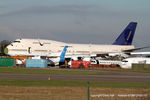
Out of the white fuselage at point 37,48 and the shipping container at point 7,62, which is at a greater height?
the white fuselage at point 37,48

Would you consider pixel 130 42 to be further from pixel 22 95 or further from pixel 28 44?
pixel 22 95

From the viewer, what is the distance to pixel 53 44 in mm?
95750

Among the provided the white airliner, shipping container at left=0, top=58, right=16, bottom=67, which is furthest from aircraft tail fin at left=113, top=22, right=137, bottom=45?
shipping container at left=0, top=58, right=16, bottom=67

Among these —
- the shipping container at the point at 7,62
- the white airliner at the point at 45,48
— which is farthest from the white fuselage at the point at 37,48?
the shipping container at the point at 7,62

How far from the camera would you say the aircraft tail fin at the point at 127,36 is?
114 m

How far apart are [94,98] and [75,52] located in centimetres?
7858

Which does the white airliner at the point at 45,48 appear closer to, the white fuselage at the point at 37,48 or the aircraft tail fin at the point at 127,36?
the white fuselage at the point at 37,48

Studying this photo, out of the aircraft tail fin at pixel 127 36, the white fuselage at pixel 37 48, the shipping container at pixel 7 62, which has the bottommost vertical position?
the shipping container at pixel 7 62

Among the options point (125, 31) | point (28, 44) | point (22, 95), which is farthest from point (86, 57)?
point (22, 95)

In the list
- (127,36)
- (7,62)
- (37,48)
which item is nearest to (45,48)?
(37,48)

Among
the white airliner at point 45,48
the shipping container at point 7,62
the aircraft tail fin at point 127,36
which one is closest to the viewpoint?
the shipping container at point 7,62

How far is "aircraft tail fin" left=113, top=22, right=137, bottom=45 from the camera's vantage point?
11430cm

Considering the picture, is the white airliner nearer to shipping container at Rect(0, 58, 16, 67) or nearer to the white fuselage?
the white fuselage

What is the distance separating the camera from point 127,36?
115 metres
